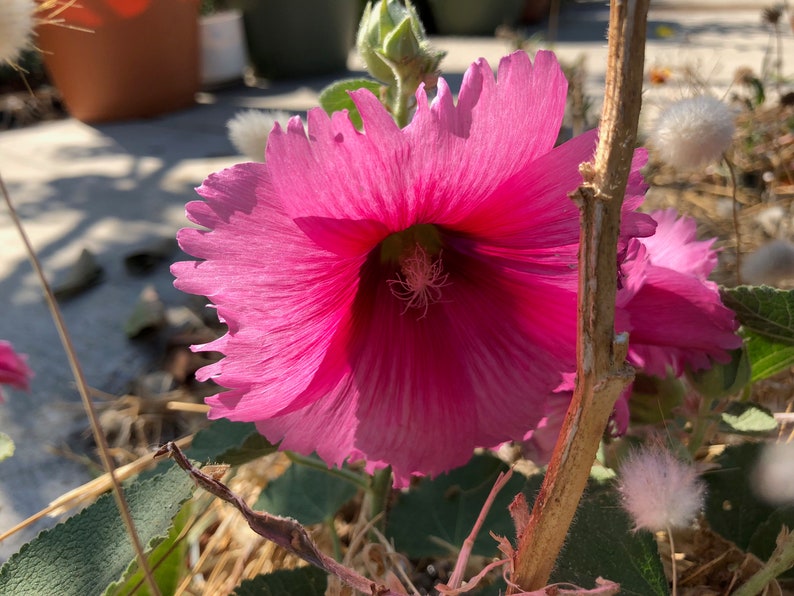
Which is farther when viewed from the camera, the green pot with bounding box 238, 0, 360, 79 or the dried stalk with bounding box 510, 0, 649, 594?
the green pot with bounding box 238, 0, 360, 79

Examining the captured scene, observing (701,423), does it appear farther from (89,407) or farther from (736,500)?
(89,407)

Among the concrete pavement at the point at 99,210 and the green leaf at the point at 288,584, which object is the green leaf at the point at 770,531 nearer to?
the green leaf at the point at 288,584

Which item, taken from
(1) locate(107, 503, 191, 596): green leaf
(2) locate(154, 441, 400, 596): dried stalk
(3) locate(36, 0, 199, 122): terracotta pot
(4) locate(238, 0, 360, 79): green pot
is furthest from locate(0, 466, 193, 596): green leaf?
(4) locate(238, 0, 360, 79): green pot

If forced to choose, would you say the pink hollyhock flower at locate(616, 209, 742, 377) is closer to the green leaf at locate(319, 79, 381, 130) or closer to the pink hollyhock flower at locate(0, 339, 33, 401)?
the green leaf at locate(319, 79, 381, 130)

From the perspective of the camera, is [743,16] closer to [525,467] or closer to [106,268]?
[106,268]

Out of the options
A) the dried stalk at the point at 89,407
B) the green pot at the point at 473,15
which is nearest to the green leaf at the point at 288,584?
the dried stalk at the point at 89,407

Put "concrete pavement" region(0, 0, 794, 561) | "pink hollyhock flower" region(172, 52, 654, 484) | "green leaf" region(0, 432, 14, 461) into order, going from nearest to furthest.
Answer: "pink hollyhock flower" region(172, 52, 654, 484) → "green leaf" region(0, 432, 14, 461) → "concrete pavement" region(0, 0, 794, 561)

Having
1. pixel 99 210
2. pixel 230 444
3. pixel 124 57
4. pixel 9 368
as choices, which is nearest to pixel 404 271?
pixel 230 444
